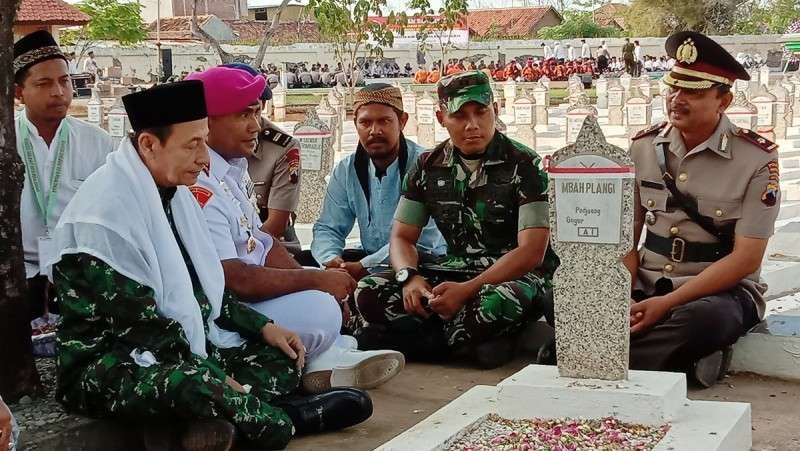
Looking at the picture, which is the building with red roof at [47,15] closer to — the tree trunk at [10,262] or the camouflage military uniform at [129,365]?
the tree trunk at [10,262]

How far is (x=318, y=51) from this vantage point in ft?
185

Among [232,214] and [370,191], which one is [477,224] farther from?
[232,214]

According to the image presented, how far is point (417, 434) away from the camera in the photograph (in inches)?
142

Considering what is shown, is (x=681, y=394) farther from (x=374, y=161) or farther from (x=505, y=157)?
(x=374, y=161)

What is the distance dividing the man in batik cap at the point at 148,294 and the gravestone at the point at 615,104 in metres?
19.4

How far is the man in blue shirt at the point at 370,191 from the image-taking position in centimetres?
538

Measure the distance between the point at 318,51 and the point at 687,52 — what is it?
52787mm

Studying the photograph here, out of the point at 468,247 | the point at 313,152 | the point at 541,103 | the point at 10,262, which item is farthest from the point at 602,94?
the point at 10,262

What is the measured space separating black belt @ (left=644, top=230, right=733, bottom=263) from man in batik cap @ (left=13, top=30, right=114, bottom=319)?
104 inches

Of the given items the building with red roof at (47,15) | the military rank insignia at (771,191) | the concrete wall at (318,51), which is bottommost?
the military rank insignia at (771,191)

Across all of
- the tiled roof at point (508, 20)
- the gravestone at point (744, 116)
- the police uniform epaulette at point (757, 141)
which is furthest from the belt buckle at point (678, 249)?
the tiled roof at point (508, 20)

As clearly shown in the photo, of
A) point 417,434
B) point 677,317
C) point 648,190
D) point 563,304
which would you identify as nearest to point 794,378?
point 677,317

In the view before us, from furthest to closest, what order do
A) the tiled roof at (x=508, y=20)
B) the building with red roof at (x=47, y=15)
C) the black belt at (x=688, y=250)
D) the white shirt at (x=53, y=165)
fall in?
the tiled roof at (x=508, y=20), the building with red roof at (x=47, y=15), the white shirt at (x=53, y=165), the black belt at (x=688, y=250)

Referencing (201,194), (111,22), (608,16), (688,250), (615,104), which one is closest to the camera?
(201,194)
